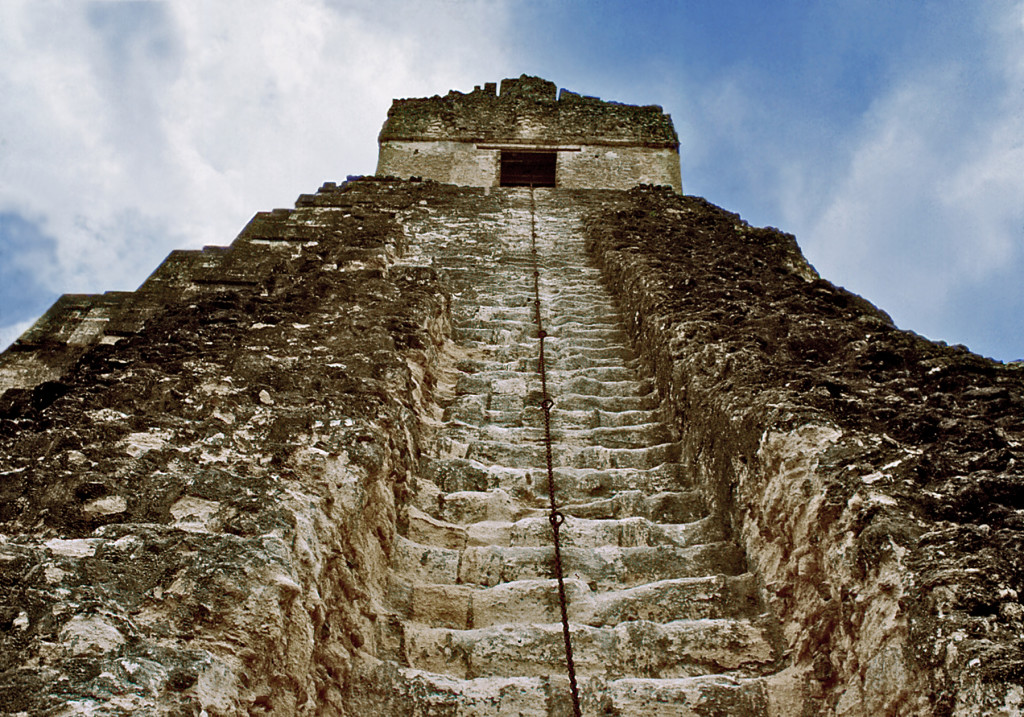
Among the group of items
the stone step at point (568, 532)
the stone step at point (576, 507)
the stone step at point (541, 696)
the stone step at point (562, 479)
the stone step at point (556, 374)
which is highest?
the stone step at point (556, 374)

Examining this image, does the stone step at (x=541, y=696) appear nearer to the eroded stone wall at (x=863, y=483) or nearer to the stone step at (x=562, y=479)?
the eroded stone wall at (x=863, y=483)

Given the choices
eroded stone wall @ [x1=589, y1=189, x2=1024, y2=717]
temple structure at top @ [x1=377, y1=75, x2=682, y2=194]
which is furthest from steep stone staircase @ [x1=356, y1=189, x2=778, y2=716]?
temple structure at top @ [x1=377, y1=75, x2=682, y2=194]

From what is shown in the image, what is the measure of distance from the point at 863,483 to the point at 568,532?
3.11ft

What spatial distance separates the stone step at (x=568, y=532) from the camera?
2.61 m

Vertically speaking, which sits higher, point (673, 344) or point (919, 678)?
point (673, 344)

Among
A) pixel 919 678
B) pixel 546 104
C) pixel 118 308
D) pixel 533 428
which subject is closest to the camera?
pixel 919 678

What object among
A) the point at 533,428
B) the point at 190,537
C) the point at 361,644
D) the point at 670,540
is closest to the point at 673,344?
the point at 533,428

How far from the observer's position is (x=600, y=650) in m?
2.16

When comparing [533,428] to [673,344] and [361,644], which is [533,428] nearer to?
[673,344]

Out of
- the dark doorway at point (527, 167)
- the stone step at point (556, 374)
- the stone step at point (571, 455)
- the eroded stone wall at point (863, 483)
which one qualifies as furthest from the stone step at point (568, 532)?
the dark doorway at point (527, 167)

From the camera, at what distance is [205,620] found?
5.57 ft

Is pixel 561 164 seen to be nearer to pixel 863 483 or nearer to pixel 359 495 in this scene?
pixel 359 495

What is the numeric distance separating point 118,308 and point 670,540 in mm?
3449

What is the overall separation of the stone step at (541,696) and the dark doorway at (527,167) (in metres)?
7.88
